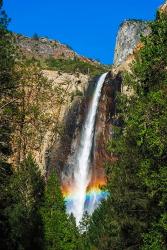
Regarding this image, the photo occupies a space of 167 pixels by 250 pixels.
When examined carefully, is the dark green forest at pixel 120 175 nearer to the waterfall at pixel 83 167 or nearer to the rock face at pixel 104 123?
the waterfall at pixel 83 167

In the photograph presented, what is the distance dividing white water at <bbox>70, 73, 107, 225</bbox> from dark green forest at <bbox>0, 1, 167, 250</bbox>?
12.6 meters

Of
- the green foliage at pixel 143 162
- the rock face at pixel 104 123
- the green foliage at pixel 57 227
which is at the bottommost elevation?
the green foliage at pixel 57 227

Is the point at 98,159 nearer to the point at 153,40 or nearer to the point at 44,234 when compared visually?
the point at 44,234

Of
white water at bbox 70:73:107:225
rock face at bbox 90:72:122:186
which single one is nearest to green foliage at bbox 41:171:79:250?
white water at bbox 70:73:107:225

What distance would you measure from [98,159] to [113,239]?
36409 mm

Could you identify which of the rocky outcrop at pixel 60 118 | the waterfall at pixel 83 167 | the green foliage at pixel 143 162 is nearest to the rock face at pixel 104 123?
the waterfall at pixel 83 167

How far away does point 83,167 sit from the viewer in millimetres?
80312

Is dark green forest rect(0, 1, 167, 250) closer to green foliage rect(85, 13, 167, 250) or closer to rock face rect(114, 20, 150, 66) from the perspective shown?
green foliage rect(85, 13, 167, 250)

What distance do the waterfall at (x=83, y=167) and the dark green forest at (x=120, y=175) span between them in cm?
1254

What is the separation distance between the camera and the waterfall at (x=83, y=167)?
77.4 meters

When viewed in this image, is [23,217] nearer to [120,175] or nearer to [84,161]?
[120,175]

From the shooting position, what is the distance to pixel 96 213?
58.9 m

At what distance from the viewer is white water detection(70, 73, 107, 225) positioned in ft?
255

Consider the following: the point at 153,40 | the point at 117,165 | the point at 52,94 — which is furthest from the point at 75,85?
the point at 153,40
